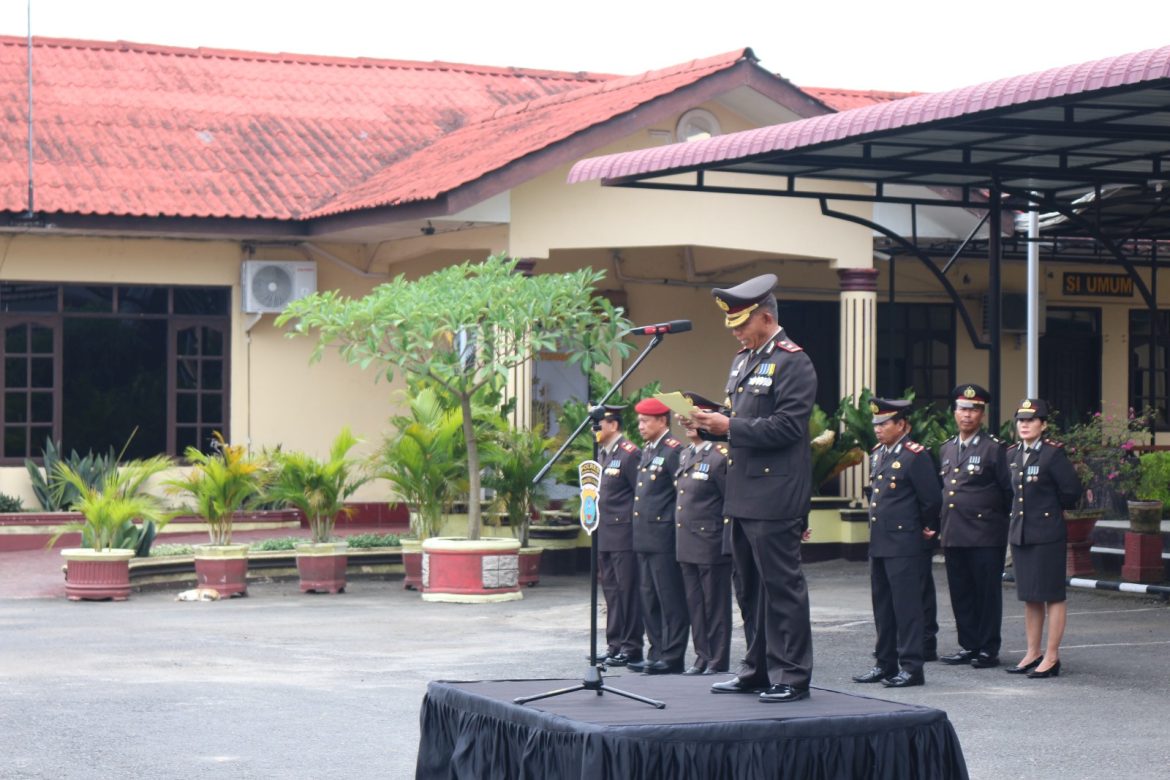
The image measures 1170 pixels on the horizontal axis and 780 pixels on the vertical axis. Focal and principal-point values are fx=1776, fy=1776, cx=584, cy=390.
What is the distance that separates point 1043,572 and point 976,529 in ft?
2.09

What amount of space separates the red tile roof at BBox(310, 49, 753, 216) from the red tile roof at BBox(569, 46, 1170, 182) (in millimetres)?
2727

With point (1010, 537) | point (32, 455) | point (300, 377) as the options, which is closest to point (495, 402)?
point (300, 377)

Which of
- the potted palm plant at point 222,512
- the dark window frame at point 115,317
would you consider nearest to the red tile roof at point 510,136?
the dark window frame at point 115,317

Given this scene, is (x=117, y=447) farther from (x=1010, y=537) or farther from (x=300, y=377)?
(x=1010, y=537)

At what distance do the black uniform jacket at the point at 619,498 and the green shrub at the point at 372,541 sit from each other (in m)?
5.79

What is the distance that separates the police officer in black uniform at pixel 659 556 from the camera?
37.8ft

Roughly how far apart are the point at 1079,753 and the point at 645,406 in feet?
13.3

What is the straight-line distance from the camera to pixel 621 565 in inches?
472

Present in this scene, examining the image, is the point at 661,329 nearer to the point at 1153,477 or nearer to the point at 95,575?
the point at 95,575

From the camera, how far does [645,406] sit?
39.1 feet

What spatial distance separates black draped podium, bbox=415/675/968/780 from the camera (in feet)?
21.2

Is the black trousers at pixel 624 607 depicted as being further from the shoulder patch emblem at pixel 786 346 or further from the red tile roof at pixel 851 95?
the red tile roof at pixel 851 95

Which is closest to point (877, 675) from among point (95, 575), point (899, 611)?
point (899, 611)

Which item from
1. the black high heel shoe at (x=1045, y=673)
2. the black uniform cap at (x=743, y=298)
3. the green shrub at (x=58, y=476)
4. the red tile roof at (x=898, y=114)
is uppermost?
the red tile roof at (x=898, y=114)
